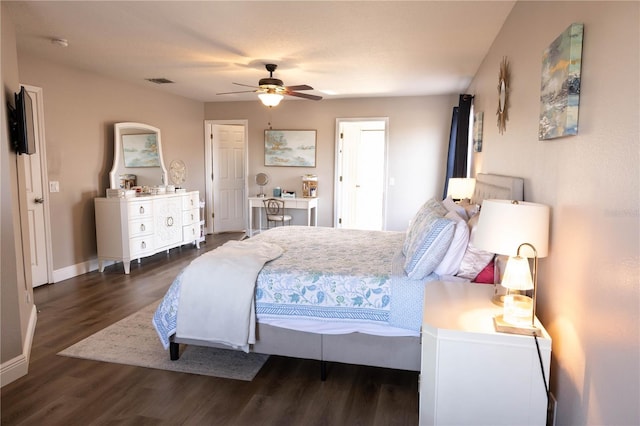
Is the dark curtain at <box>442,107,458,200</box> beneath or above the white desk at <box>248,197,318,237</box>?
above

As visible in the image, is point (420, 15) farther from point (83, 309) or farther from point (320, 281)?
point (83, 309)

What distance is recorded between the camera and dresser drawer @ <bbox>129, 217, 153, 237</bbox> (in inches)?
198

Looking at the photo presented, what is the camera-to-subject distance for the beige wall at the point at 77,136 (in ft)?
14.9

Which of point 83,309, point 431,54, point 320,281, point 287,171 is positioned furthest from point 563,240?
point 287,171

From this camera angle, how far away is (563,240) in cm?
173

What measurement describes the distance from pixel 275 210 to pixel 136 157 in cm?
246

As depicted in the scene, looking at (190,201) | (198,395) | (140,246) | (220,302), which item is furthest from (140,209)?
(198,395)

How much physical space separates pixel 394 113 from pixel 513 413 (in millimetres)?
5673

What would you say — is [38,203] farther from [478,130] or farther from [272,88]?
[478,130]

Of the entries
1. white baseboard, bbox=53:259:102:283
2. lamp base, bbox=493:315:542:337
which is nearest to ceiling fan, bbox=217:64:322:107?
white baseboard, bbox=53:259:102:283

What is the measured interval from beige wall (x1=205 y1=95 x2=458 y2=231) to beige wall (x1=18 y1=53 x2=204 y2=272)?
2.06 m

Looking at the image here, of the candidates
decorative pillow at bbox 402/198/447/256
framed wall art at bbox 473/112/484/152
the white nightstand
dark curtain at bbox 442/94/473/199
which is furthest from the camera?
dark curtain at bbox 442/94/473/199

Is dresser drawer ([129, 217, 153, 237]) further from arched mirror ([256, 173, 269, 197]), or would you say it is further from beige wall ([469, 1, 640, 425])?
beige wall ([469, 1, 640, 425])

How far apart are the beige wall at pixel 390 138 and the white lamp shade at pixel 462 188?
1.99 m
